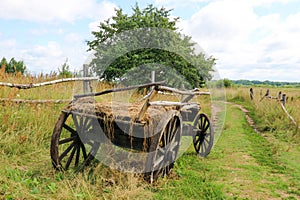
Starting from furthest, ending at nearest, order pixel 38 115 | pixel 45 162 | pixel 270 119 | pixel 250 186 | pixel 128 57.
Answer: pixel 128 57, pixel 270 119, pixel 38 115, pixel 45 162, pixel 250 186

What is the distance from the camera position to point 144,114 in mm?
3469

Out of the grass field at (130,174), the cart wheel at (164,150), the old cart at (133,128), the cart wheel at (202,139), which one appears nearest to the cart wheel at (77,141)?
the old cart at (133,128)

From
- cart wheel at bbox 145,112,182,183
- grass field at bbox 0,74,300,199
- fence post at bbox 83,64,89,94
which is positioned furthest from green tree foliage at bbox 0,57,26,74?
cart wheel at bbox 145,112,182,183

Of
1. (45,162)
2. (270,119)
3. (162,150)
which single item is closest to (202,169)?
(162,150)

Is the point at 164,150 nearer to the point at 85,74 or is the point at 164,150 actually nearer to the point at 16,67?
the point at 85,74

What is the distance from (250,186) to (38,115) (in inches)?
174

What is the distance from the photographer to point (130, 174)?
3.70 m

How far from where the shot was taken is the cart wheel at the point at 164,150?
3.60 meters

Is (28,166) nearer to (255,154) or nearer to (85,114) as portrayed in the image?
(85,114)

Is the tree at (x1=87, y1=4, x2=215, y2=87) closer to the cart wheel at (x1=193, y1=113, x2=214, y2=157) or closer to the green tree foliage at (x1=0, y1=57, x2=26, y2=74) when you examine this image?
the green tree foliage at (x1=0, y1=57, x2=26, y2=74)

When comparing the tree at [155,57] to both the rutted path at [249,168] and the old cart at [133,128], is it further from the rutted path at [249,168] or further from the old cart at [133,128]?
the old cart at [133,128]

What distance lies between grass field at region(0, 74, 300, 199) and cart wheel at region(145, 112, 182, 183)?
160 millimetres

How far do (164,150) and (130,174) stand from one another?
0.64 m

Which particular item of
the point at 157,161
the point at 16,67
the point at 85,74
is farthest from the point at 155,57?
the point at 157,161
